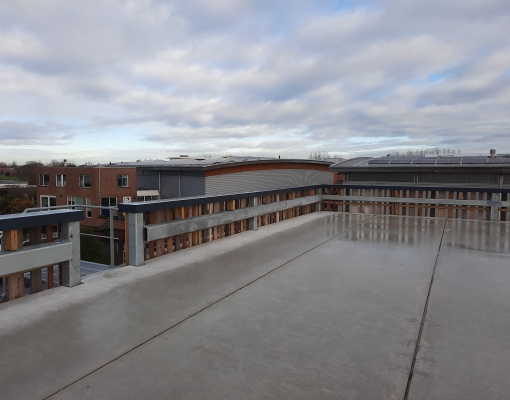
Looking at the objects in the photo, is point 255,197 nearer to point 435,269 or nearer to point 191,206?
point 191,206

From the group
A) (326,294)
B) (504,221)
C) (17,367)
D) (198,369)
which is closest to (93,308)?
(17,367)

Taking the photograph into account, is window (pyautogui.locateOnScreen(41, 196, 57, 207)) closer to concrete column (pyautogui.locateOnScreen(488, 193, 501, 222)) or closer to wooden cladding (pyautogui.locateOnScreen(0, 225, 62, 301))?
wooden cladding (pyautogui.locateOnScreen(0, 225, 62, 301))

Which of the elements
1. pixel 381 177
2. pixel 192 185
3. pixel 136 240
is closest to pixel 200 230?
pixel 136 240

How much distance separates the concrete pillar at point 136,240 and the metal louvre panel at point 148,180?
28.2 meters

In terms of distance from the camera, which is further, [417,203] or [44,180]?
[44,180]

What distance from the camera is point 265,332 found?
3783mm

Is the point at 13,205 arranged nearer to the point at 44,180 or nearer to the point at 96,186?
the point at 44,180

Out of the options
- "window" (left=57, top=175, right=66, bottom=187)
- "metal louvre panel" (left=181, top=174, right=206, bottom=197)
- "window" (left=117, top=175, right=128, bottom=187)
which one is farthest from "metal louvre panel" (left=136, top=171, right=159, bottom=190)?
"window" (left=57, top=175, right=66, bottom=187)

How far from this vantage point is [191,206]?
25.4ft

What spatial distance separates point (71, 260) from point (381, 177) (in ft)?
47.6

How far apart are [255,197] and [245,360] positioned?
711cm

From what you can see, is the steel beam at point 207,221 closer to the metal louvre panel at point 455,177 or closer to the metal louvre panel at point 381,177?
the metal louvre panel at point 381,177

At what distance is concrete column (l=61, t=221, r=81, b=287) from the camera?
5.07 m

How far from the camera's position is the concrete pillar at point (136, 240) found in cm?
614
